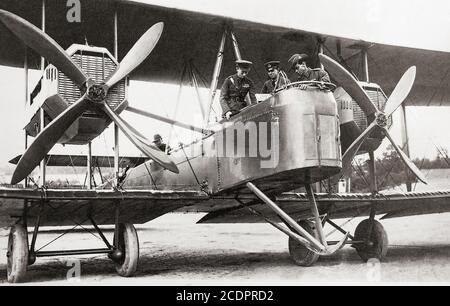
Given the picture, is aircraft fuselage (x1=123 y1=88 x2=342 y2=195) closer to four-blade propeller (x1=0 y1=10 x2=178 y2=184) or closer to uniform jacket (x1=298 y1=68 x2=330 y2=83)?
four-blade propeller (x1=0 y1=10 x2=178 y2=184)

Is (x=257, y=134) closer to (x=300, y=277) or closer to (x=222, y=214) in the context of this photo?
(x=300, y=277)

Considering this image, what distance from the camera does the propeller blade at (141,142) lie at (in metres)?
7.04

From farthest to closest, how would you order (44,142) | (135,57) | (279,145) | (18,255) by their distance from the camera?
(135,57)
(18,255)
(44,142)
(279,145)

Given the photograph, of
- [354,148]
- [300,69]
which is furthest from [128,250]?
[354,148]

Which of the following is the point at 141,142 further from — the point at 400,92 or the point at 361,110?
the point at 400,92

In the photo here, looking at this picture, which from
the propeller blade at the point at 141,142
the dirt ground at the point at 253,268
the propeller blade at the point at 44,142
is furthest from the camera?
the dirt ground at the point at 253,268

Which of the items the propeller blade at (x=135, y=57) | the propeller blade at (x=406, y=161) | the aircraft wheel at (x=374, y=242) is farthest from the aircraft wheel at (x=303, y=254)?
the propeller blade at (x=135, y=57)

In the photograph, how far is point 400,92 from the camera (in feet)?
30.7

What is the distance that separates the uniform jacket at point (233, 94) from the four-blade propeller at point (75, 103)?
1451 mm

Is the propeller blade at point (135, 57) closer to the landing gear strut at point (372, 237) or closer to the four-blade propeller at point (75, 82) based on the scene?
the four-blade propeller at point (75, 82)

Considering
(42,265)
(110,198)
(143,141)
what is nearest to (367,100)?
(143,141)

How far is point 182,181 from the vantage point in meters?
9.96

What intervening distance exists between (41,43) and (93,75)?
1.37 metres

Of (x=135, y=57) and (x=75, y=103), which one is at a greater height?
(x=135, y=57)
